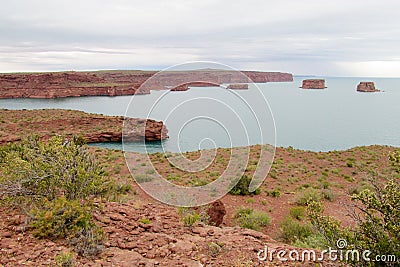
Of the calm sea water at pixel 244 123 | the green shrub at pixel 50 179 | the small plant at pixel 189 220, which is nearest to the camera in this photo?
the green shrub at pixel 50 179

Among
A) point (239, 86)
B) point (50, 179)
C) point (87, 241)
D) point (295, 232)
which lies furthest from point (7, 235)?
point (239, 86)

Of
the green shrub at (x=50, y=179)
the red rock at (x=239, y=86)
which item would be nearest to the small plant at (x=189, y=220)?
the green shrub at (x=50, y=179)

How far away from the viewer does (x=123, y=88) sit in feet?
295

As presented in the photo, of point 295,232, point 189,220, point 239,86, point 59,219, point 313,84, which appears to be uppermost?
point 313,84

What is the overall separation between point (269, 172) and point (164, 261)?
12.3 metres

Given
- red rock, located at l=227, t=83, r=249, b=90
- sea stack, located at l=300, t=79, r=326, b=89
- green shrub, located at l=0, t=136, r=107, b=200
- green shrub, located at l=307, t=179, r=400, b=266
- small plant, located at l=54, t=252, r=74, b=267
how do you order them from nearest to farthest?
small plant, located at l=54, t=252, r=74, b=267 → green shrub, located at l=307, t=179, r=400, b=266 → green shrub, located at l=0, t=136, r=107, b=200 → red rock, located at l=227, t=83, r=249, b=90 → sea stack, located at l=300, t=79, r=326, b=89

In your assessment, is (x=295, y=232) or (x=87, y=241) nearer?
(x=87, y=241)

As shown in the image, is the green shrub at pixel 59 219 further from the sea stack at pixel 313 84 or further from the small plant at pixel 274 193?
the sea stack at pixel 313 84

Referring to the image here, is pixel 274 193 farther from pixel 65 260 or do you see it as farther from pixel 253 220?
pixel 65 260

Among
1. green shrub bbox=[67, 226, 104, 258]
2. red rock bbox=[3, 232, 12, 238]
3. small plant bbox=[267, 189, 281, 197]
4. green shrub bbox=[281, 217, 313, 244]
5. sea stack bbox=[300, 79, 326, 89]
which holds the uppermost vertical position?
sea stack bbox=[300, 79, 326, 89]

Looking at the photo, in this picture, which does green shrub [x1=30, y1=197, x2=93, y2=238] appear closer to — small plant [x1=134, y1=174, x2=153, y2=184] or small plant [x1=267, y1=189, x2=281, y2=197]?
small plant [x1=134, y1=174, x2=153, y2=184]

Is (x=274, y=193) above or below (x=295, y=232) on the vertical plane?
below

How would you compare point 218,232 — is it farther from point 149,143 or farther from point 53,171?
point 149,143

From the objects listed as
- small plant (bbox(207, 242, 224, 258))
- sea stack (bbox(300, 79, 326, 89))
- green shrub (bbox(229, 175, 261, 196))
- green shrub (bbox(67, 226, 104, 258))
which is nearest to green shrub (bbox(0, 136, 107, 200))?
green shrub (bbox(67, 226, 104, 258))
